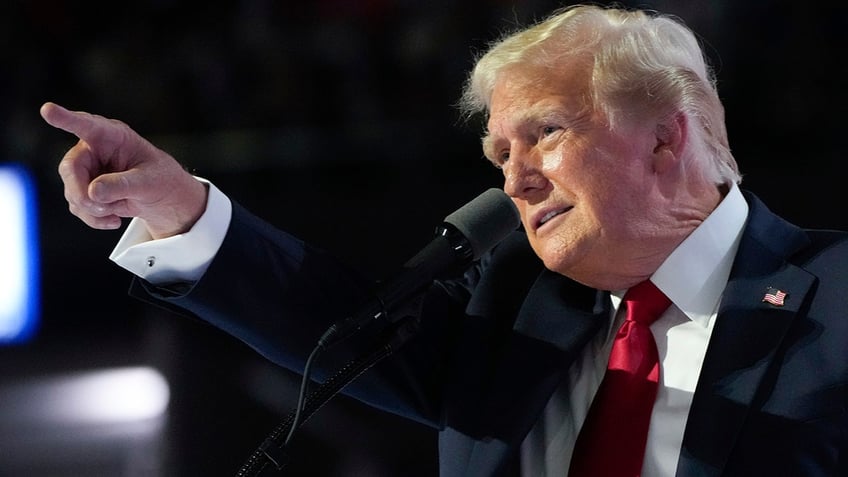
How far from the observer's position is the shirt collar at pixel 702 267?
1.76 m

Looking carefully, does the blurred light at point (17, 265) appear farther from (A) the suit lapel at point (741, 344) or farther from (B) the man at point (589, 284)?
(A) the suit lapel at point (741, 344)

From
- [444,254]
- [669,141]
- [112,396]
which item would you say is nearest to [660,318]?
[669,141]

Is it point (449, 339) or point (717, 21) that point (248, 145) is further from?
point (449, 339)

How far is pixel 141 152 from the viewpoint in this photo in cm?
151

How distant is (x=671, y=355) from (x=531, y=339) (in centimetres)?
23

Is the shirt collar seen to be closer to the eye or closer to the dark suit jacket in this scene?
the dark suit jacket

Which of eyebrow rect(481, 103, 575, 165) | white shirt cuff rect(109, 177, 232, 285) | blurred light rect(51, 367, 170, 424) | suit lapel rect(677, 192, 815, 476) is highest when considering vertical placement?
white shirt cuff rect(109, 177, 232, 285)

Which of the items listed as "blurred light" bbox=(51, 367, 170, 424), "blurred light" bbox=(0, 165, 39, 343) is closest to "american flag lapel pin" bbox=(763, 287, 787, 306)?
"blurred light" bbox=(51, 367, 170, 424)

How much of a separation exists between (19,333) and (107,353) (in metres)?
0.24

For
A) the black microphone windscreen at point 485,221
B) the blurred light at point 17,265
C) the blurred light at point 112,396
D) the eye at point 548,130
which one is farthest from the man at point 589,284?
the blurred light at point 17,265

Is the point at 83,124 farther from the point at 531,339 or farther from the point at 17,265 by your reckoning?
the point at 17,265

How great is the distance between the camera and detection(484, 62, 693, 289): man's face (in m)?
1.76

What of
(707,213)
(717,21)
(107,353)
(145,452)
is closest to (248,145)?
(107,353)

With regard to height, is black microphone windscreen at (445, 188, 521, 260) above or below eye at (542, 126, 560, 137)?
above
